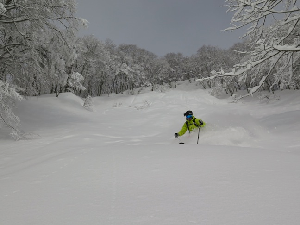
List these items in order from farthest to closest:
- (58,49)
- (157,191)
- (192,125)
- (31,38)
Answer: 1. (58,49)
2. (31,38)
3. (192,125)
4. (157,191)

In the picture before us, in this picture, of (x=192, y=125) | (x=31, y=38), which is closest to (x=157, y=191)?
(x=192, y=125)

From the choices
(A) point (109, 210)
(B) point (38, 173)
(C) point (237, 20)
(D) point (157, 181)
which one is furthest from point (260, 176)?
(C) point (237, 20)

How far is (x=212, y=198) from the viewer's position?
1.46 meters

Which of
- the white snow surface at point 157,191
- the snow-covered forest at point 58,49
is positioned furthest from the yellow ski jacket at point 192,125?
the white snow surface at point 157,191

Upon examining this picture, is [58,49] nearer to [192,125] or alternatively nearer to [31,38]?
[31,38]

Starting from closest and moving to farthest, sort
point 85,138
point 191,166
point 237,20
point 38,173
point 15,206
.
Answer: point 15,206
point 191,166
point 38,173
point 237,20
point 85,138

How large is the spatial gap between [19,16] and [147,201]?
831 cm

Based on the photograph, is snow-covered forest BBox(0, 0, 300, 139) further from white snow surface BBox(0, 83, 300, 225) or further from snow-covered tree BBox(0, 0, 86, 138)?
white snow surface BBox(0, 83, 300, 225)

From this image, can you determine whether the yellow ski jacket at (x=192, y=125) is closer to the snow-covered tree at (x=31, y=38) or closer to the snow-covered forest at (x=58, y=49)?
the snow-covered forest at (x=58, y=49)

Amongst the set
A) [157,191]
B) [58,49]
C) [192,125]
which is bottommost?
[157,191]

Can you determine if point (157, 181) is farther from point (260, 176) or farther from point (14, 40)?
point (14, 40)

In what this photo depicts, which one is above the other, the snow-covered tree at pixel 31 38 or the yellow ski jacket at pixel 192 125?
the snow-covered tree at pixel 31 38

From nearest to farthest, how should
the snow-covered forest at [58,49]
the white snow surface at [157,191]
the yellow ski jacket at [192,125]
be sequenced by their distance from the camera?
1. the white snow surface at [157,191]
2. the snow-covered forest at [58,49]
3. the yellow ski jacket at [192,125]

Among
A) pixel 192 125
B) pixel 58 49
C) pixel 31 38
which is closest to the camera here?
pixel 192 125
